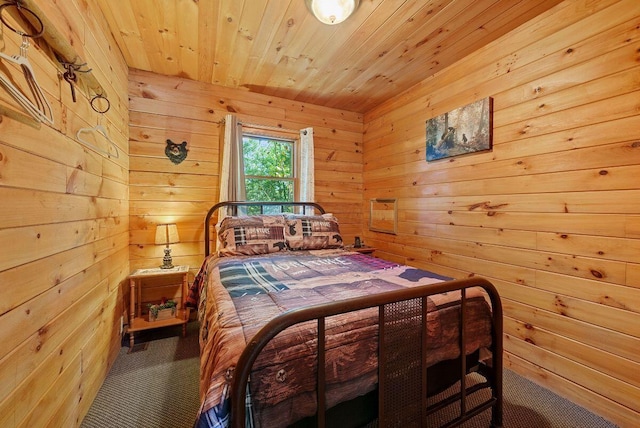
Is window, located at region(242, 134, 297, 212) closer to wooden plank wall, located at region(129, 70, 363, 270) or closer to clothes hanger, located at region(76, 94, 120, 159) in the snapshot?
wooden plank wall, located at region(129, 70, 363, 270)

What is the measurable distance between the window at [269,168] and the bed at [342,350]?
5.50ft

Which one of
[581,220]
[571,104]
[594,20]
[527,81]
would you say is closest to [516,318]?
[581,220]

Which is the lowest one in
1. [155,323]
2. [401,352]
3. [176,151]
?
[155,323]

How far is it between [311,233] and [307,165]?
0.92 meters

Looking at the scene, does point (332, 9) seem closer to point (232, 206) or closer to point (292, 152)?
point (292, 152)

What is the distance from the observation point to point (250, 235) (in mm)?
2391

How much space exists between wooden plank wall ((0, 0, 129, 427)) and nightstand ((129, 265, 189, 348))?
11.2 inches

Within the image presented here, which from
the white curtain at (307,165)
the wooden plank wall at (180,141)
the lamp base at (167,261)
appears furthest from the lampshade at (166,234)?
the white curtain at (307,165)

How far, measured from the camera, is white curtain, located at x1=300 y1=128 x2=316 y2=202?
311 cm

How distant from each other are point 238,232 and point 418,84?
2.31m

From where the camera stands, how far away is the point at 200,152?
2758mm

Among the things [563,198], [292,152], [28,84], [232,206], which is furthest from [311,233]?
[28,84]

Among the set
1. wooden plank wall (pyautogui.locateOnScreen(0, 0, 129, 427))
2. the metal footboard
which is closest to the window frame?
wooden plank wall (pyautogui.locateOnScreen(0, 0, 129, 427))

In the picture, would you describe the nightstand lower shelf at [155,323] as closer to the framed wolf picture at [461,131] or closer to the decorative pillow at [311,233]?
the decorative pillow at [311,233]
